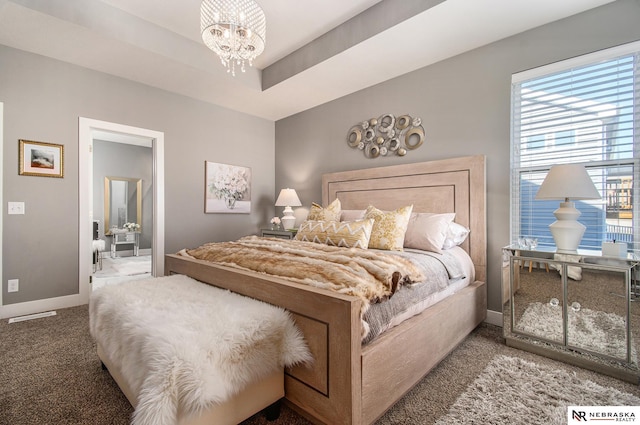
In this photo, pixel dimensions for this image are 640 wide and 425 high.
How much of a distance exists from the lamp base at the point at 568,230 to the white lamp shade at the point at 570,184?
10 cm

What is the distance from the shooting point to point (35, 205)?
2.97 metres

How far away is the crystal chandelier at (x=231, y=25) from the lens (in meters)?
2.12

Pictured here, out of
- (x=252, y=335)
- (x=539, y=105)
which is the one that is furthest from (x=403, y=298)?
(x=539, y=105)

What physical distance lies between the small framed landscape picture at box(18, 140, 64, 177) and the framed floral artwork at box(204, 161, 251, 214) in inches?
61.9

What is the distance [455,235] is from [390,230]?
26.3 inches

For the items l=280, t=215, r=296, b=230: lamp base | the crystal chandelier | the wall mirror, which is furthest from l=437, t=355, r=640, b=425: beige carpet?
the wall mirror

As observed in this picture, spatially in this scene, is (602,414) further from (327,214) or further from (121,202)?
(121,202)

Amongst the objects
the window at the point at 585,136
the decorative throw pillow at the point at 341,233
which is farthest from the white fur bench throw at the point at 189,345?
the window at the point at 585,136

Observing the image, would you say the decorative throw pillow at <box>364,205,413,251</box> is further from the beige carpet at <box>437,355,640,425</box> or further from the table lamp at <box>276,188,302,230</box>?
the table lamp at <box>276,188,302,230</box>

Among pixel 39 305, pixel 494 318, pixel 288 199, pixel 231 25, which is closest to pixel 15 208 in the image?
pixel 39 305

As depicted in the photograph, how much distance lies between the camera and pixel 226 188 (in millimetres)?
4430

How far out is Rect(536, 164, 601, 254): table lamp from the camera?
2.00 metres

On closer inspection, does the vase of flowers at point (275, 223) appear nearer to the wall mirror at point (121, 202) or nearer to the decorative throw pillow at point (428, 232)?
the decorative throw pillow at point (428, 232)

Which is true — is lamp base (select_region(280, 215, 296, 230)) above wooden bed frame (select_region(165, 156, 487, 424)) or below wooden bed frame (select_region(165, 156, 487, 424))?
above
